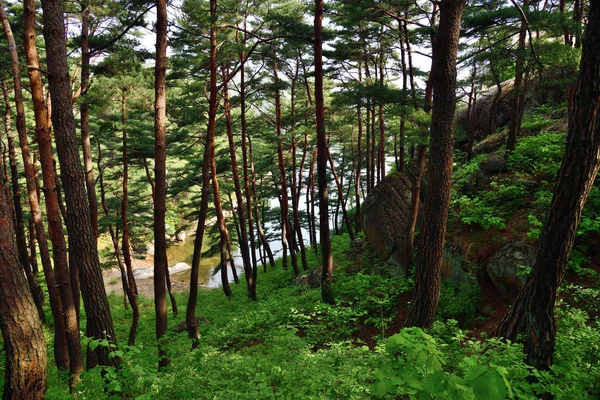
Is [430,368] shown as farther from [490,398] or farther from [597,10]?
[597,10]

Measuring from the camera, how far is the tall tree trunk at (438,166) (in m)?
4.70

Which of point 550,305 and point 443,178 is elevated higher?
point 443,178

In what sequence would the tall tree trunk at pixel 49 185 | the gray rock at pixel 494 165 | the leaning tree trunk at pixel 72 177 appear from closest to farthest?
1. the leaning tree trunk at pixel 72 177
2. the tall tree trunk at pixel 49 185
3. the gray rock at pixel 494 165

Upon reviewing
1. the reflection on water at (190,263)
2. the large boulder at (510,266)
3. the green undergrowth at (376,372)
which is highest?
the green undergrowth at (376,372)

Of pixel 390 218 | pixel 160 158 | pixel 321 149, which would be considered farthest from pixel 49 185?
pixel 390 218

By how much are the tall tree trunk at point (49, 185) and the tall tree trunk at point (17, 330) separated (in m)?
Answer: 2.43

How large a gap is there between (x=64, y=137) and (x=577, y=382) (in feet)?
24.8

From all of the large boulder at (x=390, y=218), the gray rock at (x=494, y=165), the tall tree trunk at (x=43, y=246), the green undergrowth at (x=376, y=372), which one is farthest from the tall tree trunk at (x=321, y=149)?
the tall tree trunk at (x=43, y=246)

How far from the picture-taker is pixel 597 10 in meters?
3.36

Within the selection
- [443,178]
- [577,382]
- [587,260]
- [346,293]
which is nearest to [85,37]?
[443,178]

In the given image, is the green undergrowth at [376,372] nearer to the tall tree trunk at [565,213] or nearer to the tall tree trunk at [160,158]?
the tall tree trunk at [565,213]

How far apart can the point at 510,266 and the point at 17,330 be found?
8342 mm

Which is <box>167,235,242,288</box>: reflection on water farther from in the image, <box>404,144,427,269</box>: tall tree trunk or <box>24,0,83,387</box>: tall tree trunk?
<box>24,0,83,387</box>: tall tree trunk

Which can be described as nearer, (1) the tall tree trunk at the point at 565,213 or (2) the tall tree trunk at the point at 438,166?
(1) the tall tree trunk at the point at 565,213
